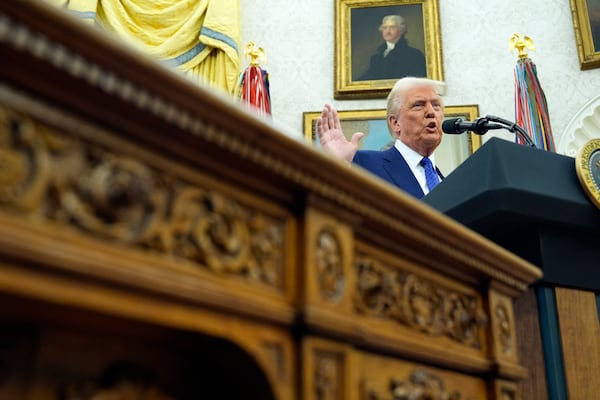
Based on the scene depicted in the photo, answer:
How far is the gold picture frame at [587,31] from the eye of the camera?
4633 millimetres

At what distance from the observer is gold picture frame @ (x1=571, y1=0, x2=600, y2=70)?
15.2 feet

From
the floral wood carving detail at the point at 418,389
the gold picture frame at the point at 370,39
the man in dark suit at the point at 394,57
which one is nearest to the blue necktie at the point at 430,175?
the floral wood carving detail at the point at 418,389

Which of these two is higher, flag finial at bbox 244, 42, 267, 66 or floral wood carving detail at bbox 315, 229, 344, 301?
flag finial at bbox 244, 42, 267, 66

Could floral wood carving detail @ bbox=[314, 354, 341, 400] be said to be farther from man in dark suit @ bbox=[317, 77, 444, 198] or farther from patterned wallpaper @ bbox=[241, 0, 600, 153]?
patterned wallpaper @ bbox=[241, 0, 600, 153]

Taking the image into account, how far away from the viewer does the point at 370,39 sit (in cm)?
508

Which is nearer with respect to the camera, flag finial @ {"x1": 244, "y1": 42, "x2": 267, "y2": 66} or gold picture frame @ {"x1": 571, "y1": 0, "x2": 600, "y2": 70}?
flag finial @ {"x1": 244, "y1": 42, "x2": 267, "y2": 66}

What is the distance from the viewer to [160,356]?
0.67m

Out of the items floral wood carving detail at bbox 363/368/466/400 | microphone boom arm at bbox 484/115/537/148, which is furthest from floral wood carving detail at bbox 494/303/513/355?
microphone boom arm at bbox 484/115/537/148

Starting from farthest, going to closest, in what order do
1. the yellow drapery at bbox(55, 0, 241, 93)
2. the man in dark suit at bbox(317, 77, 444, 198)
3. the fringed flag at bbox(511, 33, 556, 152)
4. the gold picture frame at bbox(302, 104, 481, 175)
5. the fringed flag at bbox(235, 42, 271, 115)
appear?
the yellow drapery at bbox(55, 0, 241, 93)
the gold picture frame at bbox(302, 104, 481, 175)
the fringed flag at bbox(235, 42, 271, 115)
the fringed flag at bbox(511, 33, 556, 152)
the man in dark suit at bbox(317, 77, 444, 198)

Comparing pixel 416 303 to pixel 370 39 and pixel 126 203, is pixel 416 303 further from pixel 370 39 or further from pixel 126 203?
pixel 370 39

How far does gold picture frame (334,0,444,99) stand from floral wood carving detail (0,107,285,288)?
14.1 feet

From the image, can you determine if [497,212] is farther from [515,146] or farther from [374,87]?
[374,87]

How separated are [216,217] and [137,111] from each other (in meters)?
0.13

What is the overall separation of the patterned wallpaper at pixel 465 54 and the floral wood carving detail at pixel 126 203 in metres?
4.05
